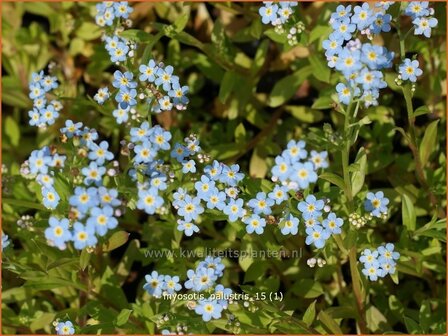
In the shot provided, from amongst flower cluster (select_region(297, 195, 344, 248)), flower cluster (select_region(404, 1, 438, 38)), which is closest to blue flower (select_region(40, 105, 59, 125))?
flower cluster (select_region(297, 195, 344, 248))

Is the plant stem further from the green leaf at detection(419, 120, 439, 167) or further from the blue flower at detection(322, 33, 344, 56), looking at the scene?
the green leaf at detection(419, 120, 439, 167)

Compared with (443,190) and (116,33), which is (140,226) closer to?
(116,33)

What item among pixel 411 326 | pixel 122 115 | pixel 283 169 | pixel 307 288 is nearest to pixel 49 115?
pixel 122 115

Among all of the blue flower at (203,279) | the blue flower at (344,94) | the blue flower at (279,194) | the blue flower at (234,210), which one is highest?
the blue flower at (344,94)

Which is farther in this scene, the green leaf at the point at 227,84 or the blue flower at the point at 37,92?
the green leaf at the point at 227,84

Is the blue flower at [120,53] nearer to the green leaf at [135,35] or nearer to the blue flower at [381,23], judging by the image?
the green leaf at [135,35]

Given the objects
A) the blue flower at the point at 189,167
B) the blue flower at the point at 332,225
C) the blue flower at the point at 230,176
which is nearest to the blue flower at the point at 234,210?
the blue flower at the point at 230,176

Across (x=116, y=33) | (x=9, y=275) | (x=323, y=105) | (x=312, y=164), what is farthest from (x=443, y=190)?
(x=9, y=275)

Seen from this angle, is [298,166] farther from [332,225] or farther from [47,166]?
[47,166]
